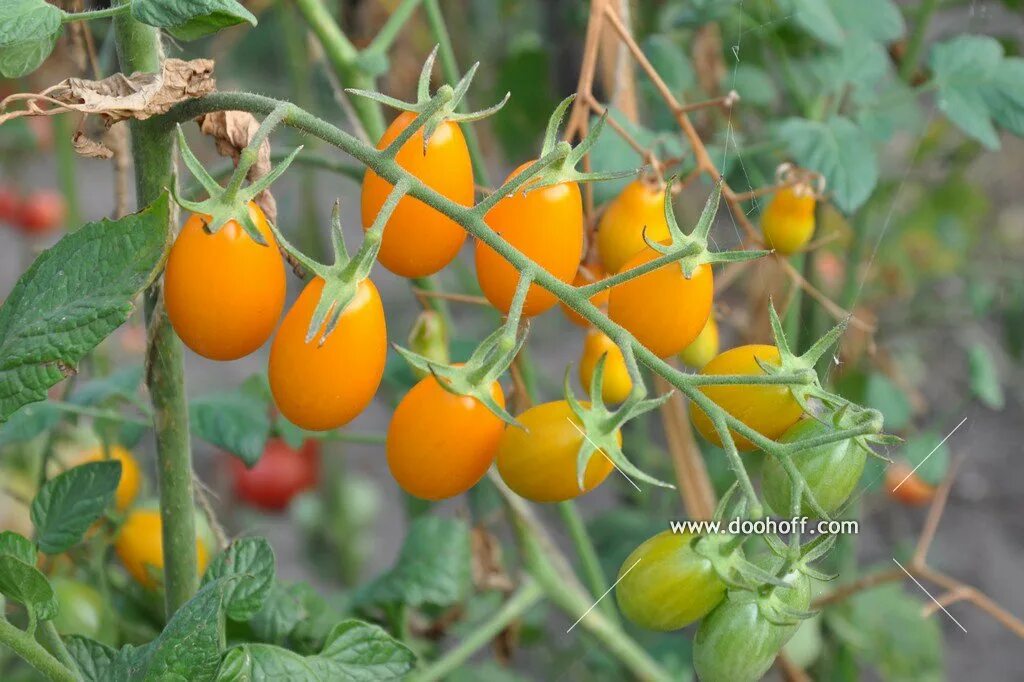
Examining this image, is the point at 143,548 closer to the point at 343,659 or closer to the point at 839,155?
the point at 343,659

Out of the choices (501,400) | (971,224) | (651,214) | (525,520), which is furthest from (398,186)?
(971,224)

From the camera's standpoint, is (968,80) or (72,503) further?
(968,80)

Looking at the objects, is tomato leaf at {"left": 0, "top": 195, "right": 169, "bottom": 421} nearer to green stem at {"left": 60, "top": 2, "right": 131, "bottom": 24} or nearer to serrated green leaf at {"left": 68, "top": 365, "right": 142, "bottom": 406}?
green stem at {"left": 60, "top": 2, "right": 131, "bottom": 24}

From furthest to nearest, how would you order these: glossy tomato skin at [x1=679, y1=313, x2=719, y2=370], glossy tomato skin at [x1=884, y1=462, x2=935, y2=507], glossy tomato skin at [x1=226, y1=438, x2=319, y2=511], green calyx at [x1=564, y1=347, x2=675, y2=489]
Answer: glossy tomato skin at [x1=226, y1=438, x2=319, y2=511], glossy tomato skin at [x1=884, y1=462, x2=935, y2=507], glossy tomato skin at [x1=679, y1=313, x2=719, y2=370], green calyx at [x1=564, y1=347, x2=675, y2=489]

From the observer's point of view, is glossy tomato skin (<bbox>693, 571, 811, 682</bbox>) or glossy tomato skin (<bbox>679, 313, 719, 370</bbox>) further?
glossy tomato skin (<bbox>679, 313, 719, 370</bbox>)

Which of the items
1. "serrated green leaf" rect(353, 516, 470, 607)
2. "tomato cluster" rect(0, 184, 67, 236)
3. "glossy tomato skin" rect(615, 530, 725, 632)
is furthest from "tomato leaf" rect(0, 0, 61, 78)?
"tomato cluster" rect(0, 184, 67, 236)

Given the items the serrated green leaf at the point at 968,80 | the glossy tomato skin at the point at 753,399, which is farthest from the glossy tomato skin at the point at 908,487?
the glossy tomato skin at the point at 753,399

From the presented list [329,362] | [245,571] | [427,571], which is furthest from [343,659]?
[427,571]
